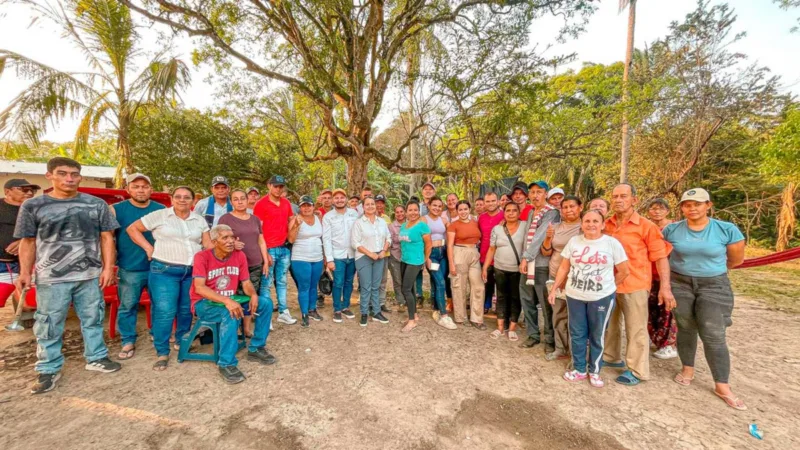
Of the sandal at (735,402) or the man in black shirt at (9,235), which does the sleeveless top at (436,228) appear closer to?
the sandal at (735,402)

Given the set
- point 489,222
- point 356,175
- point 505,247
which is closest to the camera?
point 505,247

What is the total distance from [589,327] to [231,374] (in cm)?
358

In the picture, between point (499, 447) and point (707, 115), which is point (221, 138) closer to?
point (499, 447)

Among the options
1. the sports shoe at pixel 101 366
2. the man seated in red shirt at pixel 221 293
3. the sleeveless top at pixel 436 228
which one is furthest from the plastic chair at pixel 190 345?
the sleeveless top at pixel 436 228

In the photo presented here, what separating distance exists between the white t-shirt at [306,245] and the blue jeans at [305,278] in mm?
80

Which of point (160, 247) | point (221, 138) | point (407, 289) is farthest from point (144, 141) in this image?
point (407, 289)

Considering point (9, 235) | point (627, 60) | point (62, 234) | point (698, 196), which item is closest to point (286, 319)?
point (62, 234)

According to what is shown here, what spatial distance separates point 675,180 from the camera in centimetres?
1156

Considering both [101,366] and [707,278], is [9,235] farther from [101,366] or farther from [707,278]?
[707,278]

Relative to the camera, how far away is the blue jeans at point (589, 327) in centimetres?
303

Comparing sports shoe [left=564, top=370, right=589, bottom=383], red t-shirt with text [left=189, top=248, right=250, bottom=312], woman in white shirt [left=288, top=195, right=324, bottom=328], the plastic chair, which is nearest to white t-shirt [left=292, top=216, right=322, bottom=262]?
woman in white shirt [left=288, top=195, right=324, bottom=328]

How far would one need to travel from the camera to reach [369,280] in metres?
4.54

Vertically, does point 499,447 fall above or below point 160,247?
below

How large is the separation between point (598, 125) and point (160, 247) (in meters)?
7.92
